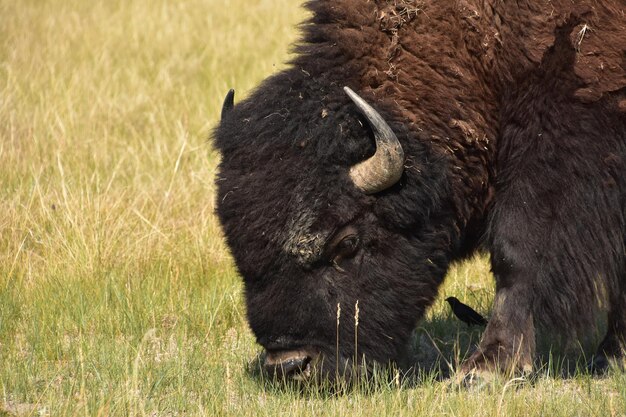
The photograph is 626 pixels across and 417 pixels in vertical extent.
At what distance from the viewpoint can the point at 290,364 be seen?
185 inches

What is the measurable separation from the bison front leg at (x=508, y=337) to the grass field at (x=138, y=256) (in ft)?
0.46

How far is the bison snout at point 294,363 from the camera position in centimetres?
471

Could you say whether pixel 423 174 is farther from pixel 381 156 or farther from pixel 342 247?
pixel 342 247

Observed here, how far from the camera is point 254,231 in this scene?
4.70m

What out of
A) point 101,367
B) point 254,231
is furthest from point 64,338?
point 254,231

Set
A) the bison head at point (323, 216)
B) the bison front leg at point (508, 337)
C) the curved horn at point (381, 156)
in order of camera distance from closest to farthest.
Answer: the curved horn at point (381, 156)
the bison head at point (323, 216)
the bison front leg at point (508, 337)

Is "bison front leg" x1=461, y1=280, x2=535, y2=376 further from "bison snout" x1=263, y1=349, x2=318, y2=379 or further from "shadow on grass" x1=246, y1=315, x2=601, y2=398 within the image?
"bison snout" x1=263, y1=349, x2=318, y2=379

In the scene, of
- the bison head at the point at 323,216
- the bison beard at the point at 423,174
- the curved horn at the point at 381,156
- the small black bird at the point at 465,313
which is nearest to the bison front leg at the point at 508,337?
the bison beard at the point at 423,174

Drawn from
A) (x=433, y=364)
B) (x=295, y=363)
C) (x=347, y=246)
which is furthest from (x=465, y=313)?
(x=295, y=363)

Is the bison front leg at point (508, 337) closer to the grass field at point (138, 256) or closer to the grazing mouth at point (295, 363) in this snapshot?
the grass field at point (138, 256)

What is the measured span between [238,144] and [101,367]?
1.40m

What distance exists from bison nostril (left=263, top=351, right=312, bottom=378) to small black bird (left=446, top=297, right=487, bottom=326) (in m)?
1.38

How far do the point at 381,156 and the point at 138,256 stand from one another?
2.85m

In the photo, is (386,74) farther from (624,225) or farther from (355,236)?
(624,225)
